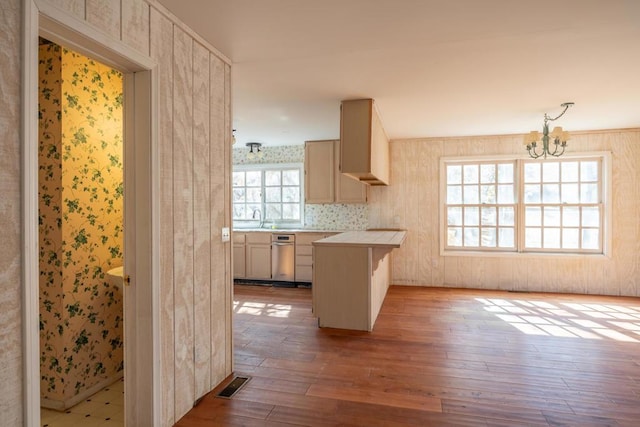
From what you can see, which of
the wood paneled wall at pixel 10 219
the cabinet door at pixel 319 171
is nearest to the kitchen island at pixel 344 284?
the cabinet door at pixel 319 171

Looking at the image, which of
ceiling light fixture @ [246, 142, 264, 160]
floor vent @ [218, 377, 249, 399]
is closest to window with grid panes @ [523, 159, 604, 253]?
ceiling light fixture @ [246, 142, 264, 160]

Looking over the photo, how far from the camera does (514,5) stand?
6.57ft

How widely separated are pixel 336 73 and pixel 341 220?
3576mm

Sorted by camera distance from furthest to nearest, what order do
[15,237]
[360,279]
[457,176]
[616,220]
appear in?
[457,176]
[616,220]
[360,279]
[15,237]

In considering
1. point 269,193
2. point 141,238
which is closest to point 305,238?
point 269,193

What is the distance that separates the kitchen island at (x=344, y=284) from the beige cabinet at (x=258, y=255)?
7.43 feet

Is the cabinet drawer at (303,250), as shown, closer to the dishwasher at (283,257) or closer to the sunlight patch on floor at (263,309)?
the dishwasher at (283,257)

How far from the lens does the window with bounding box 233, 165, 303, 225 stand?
6.72m

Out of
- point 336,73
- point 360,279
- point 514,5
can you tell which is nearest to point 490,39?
point 514,5

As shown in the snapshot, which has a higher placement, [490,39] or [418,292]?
[490,39]

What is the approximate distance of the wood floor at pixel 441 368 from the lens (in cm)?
225

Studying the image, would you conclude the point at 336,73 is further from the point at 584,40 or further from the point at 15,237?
the point at 15,237

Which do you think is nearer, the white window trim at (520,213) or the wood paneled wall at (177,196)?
the wood paneled wall at (177,196)

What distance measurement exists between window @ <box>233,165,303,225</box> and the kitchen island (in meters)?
2.87
